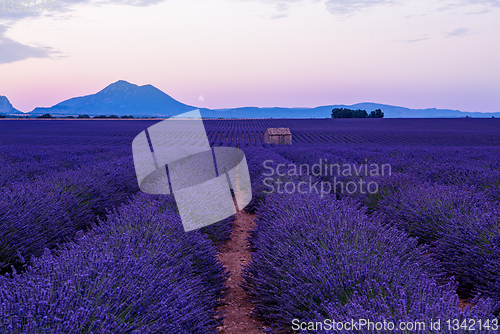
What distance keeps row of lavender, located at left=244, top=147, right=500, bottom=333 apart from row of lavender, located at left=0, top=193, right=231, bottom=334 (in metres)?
0.60

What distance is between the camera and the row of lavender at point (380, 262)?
5.69 ft

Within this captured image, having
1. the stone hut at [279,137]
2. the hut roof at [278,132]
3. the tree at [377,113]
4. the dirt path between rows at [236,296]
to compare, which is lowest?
the dirt path between rows at [236,296]

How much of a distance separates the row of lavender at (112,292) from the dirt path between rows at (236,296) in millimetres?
269

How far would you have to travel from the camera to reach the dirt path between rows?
256cm

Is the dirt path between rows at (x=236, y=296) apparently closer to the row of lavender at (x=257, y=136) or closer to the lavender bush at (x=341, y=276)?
the lavender bush at (x=341, y=276)

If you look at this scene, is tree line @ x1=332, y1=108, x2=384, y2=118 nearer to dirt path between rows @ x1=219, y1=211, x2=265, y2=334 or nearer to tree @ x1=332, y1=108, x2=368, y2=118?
tree @ x1=332, y1=108, x2=368, y2=118

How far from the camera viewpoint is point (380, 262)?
220cm

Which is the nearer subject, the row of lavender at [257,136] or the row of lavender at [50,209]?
the row of lavender at [50,209]

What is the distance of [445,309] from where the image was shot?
5.32 feet

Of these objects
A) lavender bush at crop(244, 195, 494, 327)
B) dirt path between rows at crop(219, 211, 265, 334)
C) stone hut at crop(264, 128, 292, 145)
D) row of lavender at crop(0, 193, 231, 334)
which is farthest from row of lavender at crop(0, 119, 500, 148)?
lavender bush at crop(244, 195, 494, 327)

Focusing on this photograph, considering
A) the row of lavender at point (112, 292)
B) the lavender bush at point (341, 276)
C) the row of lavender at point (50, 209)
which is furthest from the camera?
the row of lavender at point (50, 209)

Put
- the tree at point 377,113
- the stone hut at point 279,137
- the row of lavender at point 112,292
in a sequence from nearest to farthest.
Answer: the row of lavender at point 112,292 < the stone hut at point 279,137 < the tree at point 377,113

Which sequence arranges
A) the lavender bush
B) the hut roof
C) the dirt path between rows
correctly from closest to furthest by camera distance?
the lavender bush
the dirt path between rows
the hut roof

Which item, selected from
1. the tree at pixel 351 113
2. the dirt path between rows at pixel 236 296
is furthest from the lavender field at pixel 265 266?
the tree at pixel 351 113
